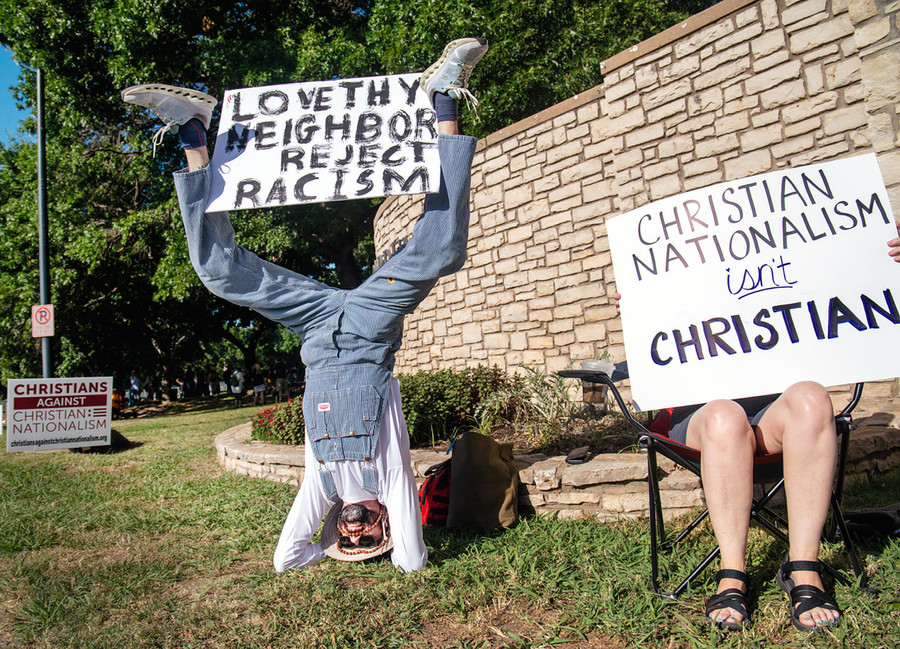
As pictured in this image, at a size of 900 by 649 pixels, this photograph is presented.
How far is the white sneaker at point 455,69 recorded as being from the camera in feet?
7.78

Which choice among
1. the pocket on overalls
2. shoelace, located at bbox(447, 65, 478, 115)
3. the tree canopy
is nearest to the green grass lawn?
the pocket on overalls

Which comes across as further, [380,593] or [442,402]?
[442,402]

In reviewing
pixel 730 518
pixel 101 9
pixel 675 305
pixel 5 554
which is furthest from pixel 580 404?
pixel 101 9

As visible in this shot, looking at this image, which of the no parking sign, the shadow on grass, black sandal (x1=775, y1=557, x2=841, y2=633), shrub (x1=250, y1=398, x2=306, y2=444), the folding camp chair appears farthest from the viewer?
the no parking sign

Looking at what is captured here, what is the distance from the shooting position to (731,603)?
1.86 metres

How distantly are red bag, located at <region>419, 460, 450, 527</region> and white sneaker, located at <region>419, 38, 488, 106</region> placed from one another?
1.92 metres

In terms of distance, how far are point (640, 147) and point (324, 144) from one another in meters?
3.87

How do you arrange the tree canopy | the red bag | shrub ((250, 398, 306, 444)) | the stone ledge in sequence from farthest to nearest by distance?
the tree canopy → shrub ((250, 398, 306, 444)) → the red bag → the stone ledge

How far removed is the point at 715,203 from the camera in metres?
2.39

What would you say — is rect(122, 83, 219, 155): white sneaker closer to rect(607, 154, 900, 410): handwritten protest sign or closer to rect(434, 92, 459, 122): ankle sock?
rect(434, 92, 459, 122): ankle sock

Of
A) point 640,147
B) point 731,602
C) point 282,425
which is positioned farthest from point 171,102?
point 640,147

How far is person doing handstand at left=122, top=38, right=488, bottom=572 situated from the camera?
245cm

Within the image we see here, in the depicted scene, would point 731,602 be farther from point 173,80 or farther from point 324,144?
point 173,80

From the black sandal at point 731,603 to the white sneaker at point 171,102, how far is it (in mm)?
2644
